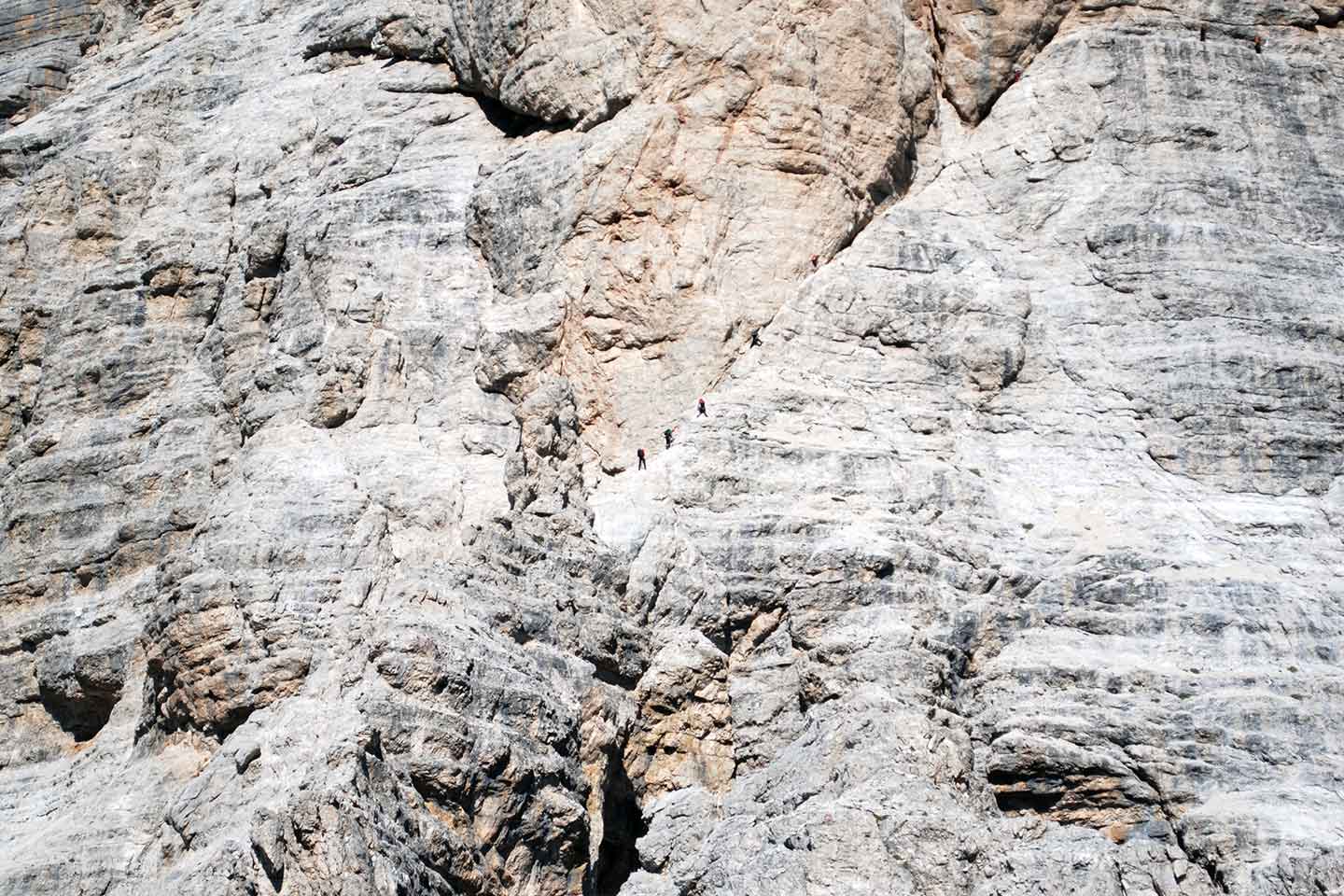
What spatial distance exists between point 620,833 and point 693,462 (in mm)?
5828

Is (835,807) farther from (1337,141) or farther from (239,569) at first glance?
(1337,141)

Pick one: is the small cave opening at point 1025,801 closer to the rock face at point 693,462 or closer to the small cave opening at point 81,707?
the rock face at point 693,462

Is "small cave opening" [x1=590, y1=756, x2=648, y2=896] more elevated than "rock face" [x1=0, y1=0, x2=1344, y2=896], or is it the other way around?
"rock face" [x1=0, y1=0, x2=1344, y2=896]

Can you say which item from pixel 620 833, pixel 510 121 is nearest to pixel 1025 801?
pixel 620 833

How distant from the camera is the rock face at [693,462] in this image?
27.9 metres

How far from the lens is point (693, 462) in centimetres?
3200

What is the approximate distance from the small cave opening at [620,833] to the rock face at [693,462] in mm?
67

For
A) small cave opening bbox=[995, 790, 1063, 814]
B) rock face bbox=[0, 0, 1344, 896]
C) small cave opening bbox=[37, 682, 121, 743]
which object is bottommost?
small cave opening bbox=[37, 682, 121, 743]

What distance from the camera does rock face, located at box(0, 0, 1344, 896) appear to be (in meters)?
27.9

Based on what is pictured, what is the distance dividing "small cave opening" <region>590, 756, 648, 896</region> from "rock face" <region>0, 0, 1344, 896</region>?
0.07 m

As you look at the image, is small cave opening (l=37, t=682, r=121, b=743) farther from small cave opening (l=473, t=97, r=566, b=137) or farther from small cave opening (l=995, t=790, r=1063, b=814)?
small cave opening (l=995, t=790, r=1063, b=814)

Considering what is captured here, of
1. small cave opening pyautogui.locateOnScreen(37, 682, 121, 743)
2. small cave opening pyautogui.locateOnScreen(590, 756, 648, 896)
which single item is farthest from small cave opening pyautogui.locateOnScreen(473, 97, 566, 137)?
small cave opening pyautogui.locateOnScreen(590, 756, 648, 896)

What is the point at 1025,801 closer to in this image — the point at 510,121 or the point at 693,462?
the point at 693,462

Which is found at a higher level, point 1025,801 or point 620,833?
point 1025,801
